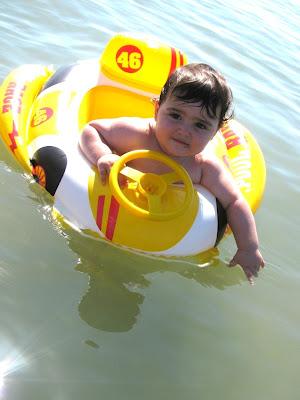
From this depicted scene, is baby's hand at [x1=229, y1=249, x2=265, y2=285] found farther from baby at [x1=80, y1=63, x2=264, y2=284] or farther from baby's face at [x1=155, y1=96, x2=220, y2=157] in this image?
baby's face at [x1=155, y1=96, x2=220, y2=157]

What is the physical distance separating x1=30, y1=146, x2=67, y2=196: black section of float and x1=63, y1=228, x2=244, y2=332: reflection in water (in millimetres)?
229

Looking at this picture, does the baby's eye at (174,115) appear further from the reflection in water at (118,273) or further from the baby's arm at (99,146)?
the reflection in water at (118,273)

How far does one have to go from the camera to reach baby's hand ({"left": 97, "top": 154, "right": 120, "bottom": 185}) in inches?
102

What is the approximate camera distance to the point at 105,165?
259 centimetres

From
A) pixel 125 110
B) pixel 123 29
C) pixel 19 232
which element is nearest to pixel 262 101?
pixel 123 29

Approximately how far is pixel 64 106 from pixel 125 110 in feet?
1.74

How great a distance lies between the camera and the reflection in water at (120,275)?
2.39m

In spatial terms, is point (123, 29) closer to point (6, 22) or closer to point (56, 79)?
point (6, 22)


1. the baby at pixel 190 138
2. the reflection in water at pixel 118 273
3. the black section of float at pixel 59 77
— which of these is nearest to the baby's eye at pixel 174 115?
the baby at pixel 190 138

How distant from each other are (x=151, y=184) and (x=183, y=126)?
0.95 feet

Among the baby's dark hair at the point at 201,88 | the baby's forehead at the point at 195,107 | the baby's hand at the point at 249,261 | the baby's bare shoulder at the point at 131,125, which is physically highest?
the baby's dark hair at the point at 201,88

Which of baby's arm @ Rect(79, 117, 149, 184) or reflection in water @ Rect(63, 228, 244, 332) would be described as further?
baby's arm @ Rect(79, 117, 149, 184)

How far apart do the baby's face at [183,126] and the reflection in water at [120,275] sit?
519 mm

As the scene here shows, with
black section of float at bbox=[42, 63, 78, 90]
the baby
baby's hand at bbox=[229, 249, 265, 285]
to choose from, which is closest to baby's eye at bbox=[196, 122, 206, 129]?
the baby
